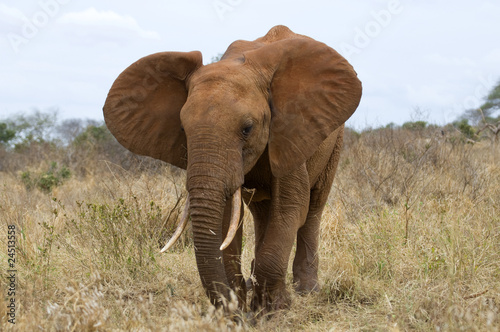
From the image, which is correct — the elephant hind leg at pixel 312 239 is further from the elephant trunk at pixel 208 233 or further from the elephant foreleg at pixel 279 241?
the elephant trunk at pixel 208 233

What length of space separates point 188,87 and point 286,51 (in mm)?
723

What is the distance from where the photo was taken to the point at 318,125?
171 inches

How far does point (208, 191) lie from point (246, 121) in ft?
1.63

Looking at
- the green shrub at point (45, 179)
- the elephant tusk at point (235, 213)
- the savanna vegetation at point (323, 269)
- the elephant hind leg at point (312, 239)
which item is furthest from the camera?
the green shrub at point (45, 179)

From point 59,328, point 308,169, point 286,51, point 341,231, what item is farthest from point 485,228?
point 59,328

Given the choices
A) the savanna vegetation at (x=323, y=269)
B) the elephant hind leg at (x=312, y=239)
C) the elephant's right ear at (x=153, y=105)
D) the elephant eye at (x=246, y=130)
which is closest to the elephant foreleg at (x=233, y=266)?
the savanna vegetation at (x=323, y=269)

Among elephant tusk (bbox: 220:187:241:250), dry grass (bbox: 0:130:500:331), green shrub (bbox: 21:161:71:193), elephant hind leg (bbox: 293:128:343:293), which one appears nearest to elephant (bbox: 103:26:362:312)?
elephant tusk (bbox: 220:187:241:250)

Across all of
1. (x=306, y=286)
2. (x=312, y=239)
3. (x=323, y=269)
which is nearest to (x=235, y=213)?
(x=306, y=286)

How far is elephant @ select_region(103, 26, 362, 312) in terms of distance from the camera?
12.3ft

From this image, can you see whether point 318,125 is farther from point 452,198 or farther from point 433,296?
point 452,198

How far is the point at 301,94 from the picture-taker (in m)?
4.29

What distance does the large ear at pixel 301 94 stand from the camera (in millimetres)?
4211

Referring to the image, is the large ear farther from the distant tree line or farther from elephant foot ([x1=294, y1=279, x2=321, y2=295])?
the distant tree line

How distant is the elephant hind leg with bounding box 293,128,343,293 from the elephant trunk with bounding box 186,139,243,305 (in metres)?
1.77
